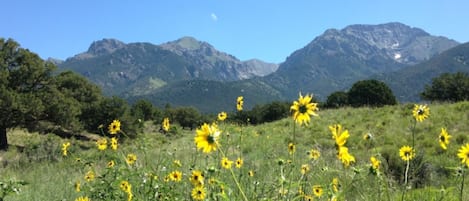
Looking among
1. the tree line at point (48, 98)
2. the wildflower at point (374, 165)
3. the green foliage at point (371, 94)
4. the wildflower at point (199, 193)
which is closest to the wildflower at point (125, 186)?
the wildflower at point (199, 193)

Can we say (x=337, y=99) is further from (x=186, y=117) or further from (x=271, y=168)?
(x=271, y=168)

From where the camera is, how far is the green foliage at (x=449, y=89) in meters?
36.2

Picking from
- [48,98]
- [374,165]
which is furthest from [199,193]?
[48,98]

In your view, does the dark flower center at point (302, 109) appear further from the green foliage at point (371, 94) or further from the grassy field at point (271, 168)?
the green foliage at point (371, 94)

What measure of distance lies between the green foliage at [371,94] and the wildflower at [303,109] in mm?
36441

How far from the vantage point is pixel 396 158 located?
311 inches

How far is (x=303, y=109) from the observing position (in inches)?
77.8

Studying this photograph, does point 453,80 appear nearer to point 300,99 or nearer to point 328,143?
point 328,143

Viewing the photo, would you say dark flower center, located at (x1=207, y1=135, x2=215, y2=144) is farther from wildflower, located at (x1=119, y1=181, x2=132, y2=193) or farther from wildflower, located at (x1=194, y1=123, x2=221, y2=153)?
wildflower, located at (x1=119, y1=181, x2=132, y2=193)

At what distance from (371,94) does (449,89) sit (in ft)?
20.5

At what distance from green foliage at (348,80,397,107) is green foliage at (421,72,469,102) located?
3.35 meters

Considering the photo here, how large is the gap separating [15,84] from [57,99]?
87.7 inches

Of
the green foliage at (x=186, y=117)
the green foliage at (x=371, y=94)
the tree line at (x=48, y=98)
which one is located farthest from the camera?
the green foliage at (x=186, y=117)

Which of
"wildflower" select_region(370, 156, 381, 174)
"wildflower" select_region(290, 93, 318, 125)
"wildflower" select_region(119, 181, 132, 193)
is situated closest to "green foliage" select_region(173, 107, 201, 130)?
"wildflower" select_region(119, 181, 132, 193)
